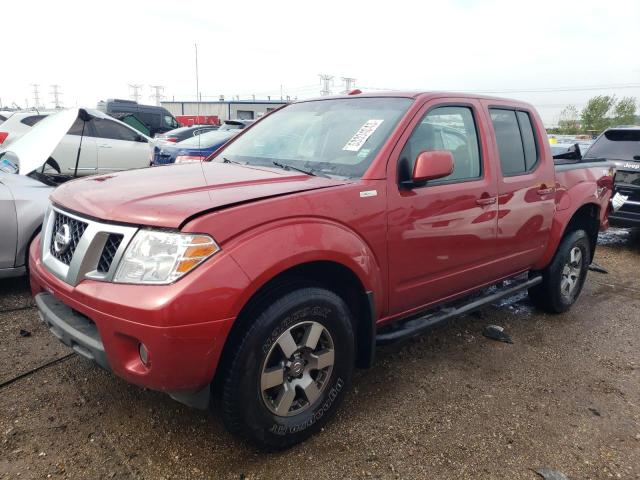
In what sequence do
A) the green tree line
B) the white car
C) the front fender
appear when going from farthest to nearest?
the green tree line, the white car, the front fender

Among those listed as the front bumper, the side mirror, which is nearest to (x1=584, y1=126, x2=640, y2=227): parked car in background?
the side mirror

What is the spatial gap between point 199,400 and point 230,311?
45 cm

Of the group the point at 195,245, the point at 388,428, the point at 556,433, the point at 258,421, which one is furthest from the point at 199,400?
the point at 556,433

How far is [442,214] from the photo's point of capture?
116 inches

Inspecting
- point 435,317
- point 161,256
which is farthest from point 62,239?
point 435,317

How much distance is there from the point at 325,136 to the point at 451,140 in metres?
0.83

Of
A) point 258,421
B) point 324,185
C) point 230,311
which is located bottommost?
point 258,421

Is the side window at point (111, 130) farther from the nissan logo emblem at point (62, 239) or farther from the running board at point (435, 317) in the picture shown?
the running board at point (435, 317)

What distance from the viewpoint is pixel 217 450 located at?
7.93ft

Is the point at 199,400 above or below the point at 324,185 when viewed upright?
below

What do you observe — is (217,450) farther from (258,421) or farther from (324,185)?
(324,185)

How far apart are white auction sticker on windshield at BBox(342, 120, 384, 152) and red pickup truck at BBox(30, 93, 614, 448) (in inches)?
0.4

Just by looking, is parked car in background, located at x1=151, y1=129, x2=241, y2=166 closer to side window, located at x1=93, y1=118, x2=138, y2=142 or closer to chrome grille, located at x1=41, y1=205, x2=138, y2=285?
side window, located at x1=93, y1=118, x2=138, y2=142

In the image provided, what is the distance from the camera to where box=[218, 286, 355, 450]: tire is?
214 centimetres
